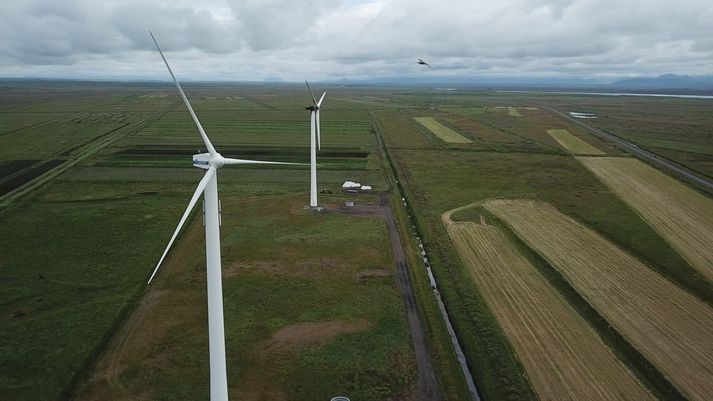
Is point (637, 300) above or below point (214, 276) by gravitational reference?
below

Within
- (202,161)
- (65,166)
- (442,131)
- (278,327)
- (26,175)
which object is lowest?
(278,327)

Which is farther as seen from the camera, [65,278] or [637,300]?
[65,278]

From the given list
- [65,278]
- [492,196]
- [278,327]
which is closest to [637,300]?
[278,327]

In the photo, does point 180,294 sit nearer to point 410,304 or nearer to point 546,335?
point 410,304

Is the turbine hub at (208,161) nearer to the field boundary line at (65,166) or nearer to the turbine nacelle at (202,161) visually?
the turbine nacelle at (202,161)

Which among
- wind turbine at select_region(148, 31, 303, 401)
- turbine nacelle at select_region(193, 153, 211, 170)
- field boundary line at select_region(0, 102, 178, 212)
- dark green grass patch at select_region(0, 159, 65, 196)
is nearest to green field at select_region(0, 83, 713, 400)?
field boundary line at select_region(0, 102, 178, 212)

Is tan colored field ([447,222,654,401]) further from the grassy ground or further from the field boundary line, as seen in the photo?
the field boundary line

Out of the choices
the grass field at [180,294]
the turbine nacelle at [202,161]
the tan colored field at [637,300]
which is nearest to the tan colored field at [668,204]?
the tan colored field at [637,300]
